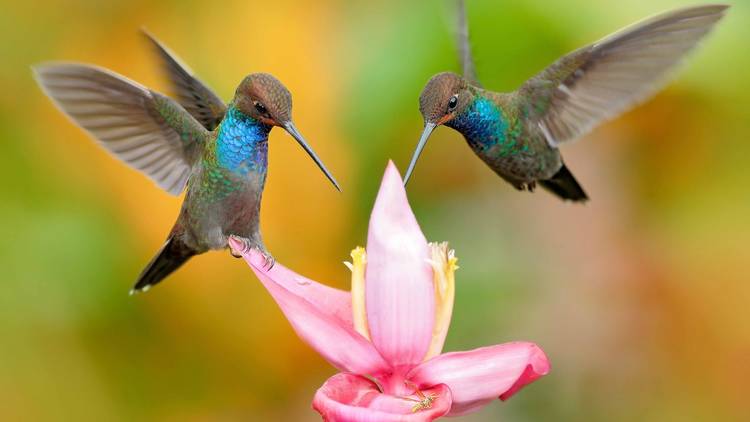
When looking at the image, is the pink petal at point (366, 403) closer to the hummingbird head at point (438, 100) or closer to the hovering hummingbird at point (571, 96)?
the hummingbird head at point (438, 100)

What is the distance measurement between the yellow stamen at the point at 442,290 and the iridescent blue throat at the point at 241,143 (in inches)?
7.3

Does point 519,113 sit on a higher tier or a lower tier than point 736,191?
higher

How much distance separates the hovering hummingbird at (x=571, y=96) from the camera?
3.55 ft

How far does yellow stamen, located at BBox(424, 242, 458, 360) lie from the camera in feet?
3.16

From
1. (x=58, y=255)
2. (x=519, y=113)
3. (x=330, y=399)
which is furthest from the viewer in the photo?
(x=58, y=255)

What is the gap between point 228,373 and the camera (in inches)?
86.7

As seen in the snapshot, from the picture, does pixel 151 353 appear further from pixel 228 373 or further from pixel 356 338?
pixel 356 338

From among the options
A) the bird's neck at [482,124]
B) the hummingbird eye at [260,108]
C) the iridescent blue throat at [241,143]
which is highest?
the hummingbird eye at [260,108]

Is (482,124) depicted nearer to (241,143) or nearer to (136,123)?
(241,143)

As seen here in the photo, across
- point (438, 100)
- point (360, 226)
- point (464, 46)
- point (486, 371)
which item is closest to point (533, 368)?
point (486, 371)

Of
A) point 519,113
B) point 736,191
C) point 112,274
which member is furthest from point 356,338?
point 736,191

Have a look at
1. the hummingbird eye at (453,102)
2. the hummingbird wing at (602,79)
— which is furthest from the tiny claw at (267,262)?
the hummingbird wing at (602,79)

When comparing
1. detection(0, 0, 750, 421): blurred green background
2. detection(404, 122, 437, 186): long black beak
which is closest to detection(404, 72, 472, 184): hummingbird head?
detection(404, 122, 437, 186): long black beak

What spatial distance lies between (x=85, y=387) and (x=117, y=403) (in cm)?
7
